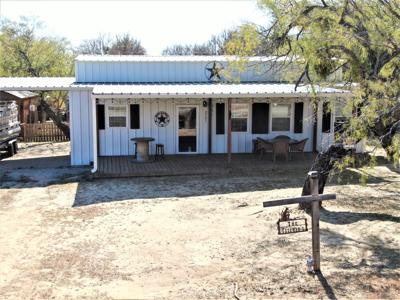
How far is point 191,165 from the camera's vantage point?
49.3 feet

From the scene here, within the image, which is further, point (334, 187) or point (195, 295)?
point (334, 187)

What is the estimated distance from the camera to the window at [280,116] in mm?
17297

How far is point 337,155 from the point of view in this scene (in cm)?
1005

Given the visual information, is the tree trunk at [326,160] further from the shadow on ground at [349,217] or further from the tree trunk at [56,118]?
the tree trunk at [56,118]

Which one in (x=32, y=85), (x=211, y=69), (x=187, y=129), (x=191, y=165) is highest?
(x=211, y=69)

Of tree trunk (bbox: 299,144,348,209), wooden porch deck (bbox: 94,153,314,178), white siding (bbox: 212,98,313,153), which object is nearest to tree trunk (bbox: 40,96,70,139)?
wooden porch deck (bbox: 94,153,314,178)

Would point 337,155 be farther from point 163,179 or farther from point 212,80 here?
point 212,80

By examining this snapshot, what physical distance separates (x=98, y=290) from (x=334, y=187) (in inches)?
307

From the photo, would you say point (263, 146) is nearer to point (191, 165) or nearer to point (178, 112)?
point (191, 165)

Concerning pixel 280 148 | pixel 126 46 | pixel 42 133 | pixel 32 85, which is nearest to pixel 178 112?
pixel 280 148

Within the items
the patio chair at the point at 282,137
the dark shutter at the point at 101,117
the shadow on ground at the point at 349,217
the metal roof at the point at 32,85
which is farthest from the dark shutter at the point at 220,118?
the shadow on ground at the point at 349,217

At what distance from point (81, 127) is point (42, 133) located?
7813mm

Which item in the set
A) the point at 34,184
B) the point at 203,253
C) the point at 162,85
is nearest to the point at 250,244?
the point at 203,253

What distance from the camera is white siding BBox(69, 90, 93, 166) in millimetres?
16000
